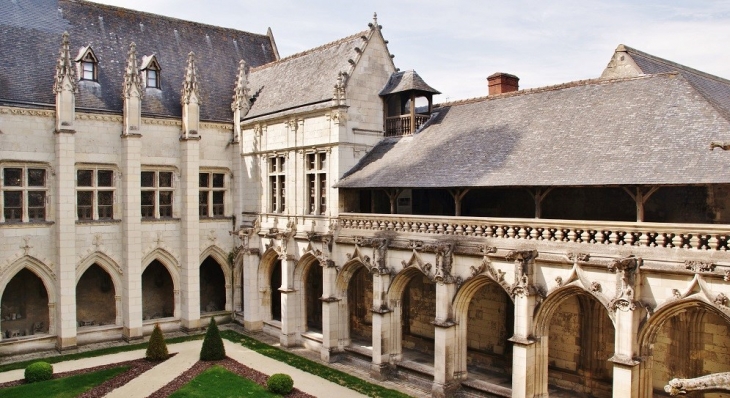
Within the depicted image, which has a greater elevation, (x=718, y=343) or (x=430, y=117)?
(x=430, y=117)

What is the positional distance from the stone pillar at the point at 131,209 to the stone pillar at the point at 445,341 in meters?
13.6

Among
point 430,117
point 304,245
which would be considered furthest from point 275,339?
point 430,117

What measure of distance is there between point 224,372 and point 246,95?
13.5 metres

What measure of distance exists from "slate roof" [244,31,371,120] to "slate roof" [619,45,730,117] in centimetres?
1012

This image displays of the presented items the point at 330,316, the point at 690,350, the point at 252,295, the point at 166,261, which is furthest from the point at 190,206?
the point at 690,350

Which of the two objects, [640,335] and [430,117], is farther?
[430,117]

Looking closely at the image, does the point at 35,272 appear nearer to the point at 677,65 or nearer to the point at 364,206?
the point at 364,206

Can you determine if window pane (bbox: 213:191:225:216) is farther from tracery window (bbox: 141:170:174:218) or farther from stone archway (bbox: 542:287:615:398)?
stone archway (bbox: 542:287:615:398)

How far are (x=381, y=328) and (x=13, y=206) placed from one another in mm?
15159

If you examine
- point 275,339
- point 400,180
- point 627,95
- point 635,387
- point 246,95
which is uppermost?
point 246,95

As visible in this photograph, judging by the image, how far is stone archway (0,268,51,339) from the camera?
24.5 metres

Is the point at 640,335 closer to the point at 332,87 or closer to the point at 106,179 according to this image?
the point at 332,87

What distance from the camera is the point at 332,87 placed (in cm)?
2359

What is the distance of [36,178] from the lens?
24125mm
